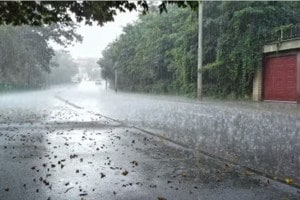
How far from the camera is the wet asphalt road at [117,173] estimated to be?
5.86m

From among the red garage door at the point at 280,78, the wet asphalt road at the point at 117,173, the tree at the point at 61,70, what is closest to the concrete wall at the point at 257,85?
the red garage door at the point at 280,78

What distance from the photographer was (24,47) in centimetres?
5625

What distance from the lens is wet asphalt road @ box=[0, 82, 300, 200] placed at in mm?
5863

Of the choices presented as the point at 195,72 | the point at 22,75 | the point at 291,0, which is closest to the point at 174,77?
the point at 195,72

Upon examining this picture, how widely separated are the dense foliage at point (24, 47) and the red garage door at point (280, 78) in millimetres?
29890

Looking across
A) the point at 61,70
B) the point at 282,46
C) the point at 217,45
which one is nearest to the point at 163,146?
the point at 282,46

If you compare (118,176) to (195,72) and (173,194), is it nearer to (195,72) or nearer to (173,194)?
(173,194)

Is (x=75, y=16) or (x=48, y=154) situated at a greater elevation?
(x=75, y=16)

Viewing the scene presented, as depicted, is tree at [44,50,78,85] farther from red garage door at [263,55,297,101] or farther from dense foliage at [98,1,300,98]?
red garage door at [263,55,297,101]

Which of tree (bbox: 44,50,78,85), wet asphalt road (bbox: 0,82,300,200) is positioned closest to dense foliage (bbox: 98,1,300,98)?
wet asphalt road (bbox: 0,82,300,200)

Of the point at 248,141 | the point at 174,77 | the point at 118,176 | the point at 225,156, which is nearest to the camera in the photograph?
the point at 118,176

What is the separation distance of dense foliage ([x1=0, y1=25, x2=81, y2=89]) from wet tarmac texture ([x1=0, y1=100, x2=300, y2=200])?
40.5m

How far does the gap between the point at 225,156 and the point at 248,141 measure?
2350mm

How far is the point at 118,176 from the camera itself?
6910mm
